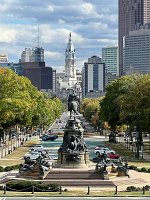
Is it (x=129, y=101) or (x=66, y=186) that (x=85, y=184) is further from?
(x=129, y=101)

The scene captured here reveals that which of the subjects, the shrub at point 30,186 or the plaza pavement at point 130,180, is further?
the plaza pavement at point 130,180

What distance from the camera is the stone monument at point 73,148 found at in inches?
2441

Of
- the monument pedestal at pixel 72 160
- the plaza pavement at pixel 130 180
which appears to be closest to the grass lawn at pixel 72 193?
the plaza pavement at pixel 130 180

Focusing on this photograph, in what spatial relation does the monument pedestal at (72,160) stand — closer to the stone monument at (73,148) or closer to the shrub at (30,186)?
the stone monument at (73,148)

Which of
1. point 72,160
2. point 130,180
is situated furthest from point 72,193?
point 72,160

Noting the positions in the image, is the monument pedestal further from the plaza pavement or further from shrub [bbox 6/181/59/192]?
shrub [bbox 6/181/59/192]

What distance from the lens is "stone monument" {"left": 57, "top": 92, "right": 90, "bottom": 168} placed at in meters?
62.0

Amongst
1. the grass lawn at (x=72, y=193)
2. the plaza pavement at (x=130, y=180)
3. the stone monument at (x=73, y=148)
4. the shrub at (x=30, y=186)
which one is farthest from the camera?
the stone monument at (x=73, y=148)

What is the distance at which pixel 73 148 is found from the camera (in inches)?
2478

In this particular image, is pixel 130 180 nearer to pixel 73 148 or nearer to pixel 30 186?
pixel 73 148

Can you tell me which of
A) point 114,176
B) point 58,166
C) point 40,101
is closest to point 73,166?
point 58,166

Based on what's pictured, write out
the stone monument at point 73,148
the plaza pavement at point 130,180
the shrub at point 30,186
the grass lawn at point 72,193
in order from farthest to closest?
the stone monument at point 73,148
the plaza pavement at point 130,180
the shrub at point 30,186
the grass lawn at point 72,193

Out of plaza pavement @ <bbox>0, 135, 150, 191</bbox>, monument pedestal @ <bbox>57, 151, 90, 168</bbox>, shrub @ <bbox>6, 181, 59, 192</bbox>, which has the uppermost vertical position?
monument pedestal @ <bbox>57, 151, 90, 168</bbox>

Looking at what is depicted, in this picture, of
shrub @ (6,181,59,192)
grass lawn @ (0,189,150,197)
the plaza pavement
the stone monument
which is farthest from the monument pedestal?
grass lawn @ (0,189,150,197)
